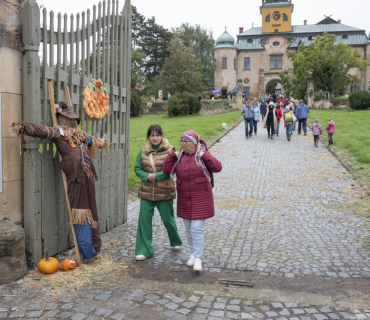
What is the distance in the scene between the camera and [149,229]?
5707mm

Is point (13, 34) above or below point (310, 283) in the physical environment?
above

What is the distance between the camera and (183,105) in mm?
38094

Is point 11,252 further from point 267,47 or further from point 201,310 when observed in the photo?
point 267,47

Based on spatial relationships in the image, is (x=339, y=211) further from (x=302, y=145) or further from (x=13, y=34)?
(x=302, y=145)

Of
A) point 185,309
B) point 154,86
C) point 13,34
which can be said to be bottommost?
point 185,309

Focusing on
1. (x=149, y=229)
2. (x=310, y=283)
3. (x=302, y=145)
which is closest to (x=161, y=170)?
(x=149, y=229)

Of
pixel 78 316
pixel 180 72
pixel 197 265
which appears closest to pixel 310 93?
pixel 180 72

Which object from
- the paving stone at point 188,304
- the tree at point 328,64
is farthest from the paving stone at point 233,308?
the tree at point 328,64

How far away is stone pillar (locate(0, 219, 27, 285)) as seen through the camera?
183 inches

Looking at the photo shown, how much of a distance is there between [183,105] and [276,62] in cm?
2869

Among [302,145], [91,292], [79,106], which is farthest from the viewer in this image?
[302,145]

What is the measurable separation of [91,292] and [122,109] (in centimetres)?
357

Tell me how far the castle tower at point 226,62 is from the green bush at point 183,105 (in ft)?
75.2

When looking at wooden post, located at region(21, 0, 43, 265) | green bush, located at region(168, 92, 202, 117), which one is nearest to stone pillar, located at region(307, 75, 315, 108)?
green bush, located at region(168, 92, 202, 117)
